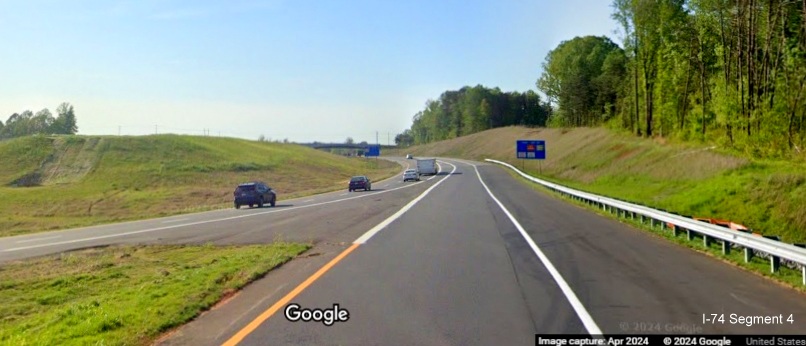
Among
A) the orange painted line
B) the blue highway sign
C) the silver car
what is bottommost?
the silver car

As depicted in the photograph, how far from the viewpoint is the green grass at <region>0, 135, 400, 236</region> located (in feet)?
207

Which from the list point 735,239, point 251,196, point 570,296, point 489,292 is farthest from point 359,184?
point 570,296

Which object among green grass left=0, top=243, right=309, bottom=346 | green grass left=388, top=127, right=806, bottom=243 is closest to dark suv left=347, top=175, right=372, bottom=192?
green grass left=388, top=127, right=806, bottom=243

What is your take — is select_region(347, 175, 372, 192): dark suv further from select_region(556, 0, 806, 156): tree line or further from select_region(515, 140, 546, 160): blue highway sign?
select_region(515, 140, 546, 160): blue highway sign

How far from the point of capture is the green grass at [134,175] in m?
63.0

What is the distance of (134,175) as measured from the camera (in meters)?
84.2

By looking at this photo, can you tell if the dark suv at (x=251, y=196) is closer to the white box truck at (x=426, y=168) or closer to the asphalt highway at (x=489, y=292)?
the asphalt highway at (x=489, y=292)

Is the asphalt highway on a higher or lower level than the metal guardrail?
lower

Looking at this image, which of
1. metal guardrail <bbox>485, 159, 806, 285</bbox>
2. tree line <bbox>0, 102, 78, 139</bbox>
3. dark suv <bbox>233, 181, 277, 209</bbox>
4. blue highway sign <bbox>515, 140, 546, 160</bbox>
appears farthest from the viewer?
tree line <bbox>0, 102, 78, 139</bbox>

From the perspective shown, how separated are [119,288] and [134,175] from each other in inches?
2879

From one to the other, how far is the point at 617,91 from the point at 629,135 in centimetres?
2177

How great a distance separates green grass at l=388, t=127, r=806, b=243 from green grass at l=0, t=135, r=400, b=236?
2398 centimetres

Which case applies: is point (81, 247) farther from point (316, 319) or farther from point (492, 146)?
point (492, 146)

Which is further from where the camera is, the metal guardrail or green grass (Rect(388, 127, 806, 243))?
green grass (Rect(388, 127, 806, 243))
